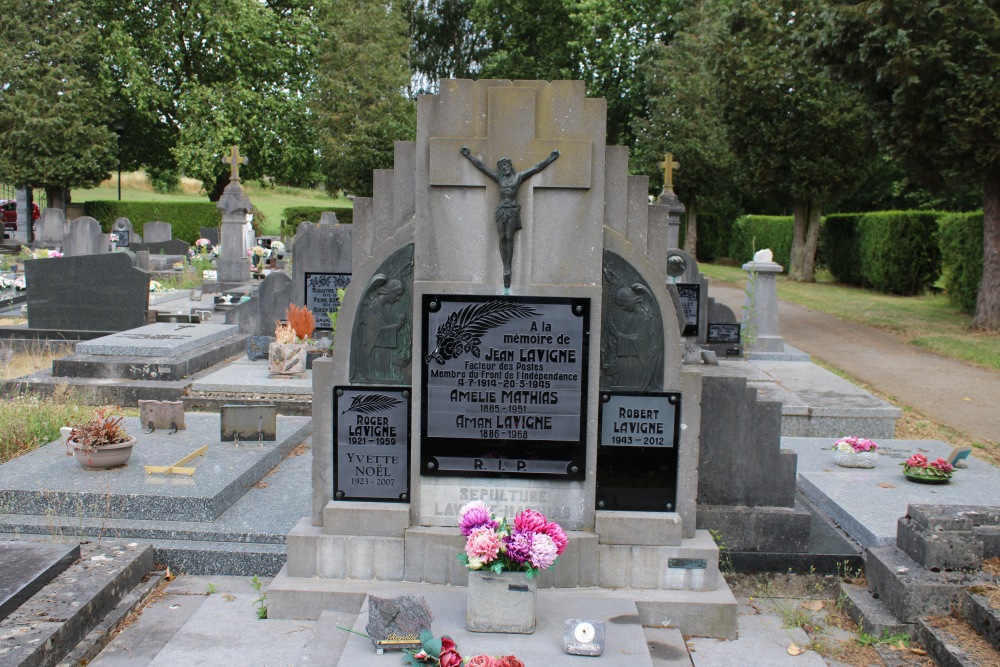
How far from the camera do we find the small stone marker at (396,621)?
4.37 meters

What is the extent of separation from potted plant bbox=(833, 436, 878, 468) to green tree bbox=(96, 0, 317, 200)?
31.3m

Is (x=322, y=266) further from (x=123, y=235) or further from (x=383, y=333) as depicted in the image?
(x=123, y=235)

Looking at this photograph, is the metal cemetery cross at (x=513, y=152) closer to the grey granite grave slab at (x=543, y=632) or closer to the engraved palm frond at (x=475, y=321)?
the engraved palm frond at (x=475, y=321)

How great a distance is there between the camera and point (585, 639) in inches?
170

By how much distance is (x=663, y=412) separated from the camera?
5.22 metres

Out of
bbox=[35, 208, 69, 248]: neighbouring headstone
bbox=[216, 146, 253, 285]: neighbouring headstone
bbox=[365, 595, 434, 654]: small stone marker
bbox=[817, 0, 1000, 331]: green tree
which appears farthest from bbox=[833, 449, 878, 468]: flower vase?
bbox=[35, 208, 69, 248]: neighbouring headstone

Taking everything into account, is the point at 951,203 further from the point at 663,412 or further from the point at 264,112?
the point at 663,412

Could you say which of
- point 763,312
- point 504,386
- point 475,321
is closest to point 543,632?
point 504,386

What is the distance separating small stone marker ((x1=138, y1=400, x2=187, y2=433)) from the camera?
7902mm

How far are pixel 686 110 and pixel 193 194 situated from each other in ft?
128

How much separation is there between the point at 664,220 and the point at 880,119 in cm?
1473

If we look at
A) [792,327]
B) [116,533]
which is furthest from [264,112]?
[116,533]

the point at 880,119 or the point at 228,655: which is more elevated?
the point at 880,119

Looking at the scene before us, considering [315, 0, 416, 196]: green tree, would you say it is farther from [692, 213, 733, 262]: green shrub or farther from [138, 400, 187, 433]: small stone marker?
[138, 400, 187, 433]: small stone marker
